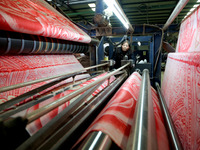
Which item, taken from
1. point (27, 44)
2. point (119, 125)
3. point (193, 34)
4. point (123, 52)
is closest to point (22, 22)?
point (27, 44)

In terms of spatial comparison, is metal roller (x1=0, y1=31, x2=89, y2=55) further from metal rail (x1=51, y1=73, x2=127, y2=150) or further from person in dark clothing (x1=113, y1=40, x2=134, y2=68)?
person in dark clothing (x1=113, y1=40, x2=134, y2=68)

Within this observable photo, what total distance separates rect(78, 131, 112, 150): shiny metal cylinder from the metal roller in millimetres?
786

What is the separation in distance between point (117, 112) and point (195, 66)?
427mm

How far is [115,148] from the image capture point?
1.66 ft

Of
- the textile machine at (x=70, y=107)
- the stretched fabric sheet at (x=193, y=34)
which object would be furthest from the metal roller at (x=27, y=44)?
the stretched fabric sheet at (x=193, y=34)

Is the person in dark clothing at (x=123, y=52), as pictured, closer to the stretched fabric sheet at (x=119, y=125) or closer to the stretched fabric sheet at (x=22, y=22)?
the stretched fabric sheet at (x=22, y=22)

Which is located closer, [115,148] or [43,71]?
[115,148]

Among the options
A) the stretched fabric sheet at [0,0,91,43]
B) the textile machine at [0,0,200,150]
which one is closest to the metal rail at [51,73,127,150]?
the textile machine at [0,0,200,150]

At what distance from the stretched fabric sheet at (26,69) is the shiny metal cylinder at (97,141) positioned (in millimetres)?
695

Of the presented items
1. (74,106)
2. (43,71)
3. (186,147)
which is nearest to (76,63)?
(43,71)

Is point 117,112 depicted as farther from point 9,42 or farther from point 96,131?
point 9,42

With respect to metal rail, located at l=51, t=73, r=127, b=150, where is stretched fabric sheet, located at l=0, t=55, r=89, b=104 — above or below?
above

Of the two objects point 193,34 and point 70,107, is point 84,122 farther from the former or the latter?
point 193,34

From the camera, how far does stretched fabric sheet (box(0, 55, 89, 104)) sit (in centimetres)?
94
